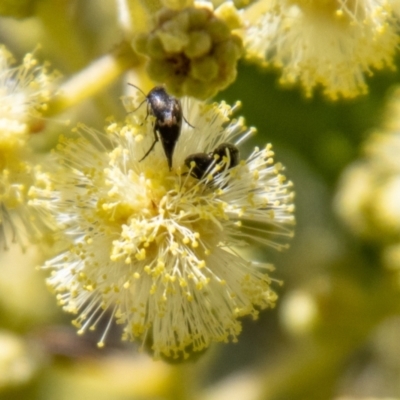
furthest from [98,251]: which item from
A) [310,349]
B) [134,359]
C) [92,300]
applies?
[310,349]

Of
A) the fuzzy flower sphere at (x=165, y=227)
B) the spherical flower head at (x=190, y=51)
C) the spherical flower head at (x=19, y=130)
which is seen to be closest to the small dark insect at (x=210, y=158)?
the fuzzy flower sphere at (x=165, y=227)

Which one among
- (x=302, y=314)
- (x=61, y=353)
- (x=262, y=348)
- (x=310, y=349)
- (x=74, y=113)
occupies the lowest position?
(x=262, y=348)

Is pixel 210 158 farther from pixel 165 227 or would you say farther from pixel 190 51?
pixel 190 51

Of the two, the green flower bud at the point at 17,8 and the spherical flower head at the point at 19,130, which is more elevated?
the green flower bud at the point at 17,8

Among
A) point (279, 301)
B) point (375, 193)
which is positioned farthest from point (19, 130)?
point (279, 301)

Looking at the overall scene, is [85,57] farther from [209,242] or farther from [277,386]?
[277,386]

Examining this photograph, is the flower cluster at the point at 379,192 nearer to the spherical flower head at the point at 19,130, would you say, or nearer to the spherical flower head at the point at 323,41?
the spherical flower head at the point at 323,41
